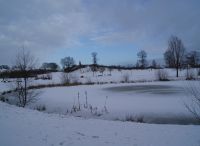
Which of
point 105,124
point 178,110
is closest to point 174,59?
point 178,110

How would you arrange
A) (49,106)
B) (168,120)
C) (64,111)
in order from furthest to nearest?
(49,106), (64,111), (168,120)

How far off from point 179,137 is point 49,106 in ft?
40.3

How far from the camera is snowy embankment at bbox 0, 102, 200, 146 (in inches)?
233

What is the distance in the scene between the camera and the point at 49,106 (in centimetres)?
1722

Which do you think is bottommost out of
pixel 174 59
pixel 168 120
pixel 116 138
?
pixel 168 120

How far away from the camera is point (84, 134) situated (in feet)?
22.0

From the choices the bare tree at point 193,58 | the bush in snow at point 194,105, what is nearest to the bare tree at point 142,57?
the bare tree at point 193,58

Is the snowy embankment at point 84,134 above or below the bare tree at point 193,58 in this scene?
below

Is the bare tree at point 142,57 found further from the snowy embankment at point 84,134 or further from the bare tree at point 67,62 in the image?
the snowy embankment at point 84,134

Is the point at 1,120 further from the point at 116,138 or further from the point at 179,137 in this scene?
the point at 179,137

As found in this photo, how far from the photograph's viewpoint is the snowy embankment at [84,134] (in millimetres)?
5912

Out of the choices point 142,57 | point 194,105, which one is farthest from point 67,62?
point 194,105

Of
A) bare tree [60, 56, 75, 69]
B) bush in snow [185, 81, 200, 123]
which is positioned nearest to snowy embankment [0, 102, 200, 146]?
bush in snow [185, 81, 200, 123]

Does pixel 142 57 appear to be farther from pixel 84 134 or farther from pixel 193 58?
pixel 84 134
